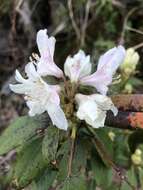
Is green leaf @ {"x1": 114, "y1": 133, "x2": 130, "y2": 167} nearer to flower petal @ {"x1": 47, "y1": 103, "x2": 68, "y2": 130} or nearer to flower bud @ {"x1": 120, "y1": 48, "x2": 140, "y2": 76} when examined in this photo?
flower bud @ {"x1": 120, "y1": 48, "x2": 140, "y2": 76}

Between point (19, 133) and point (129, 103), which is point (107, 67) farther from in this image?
point (19, 133)

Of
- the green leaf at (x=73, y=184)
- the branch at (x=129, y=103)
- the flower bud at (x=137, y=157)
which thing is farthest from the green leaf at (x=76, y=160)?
the flower bud at (x=137, y=157)

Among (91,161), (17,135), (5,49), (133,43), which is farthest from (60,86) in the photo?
(5,49)

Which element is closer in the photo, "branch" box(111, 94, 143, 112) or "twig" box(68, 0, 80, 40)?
"branch" box(111, 94, 143, 112)

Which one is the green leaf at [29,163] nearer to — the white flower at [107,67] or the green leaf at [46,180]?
the green leaf at [46,180]

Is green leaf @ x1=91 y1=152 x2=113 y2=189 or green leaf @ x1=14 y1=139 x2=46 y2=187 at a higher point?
green leaf @ x1=14 y1=139 x2=46 y2=187

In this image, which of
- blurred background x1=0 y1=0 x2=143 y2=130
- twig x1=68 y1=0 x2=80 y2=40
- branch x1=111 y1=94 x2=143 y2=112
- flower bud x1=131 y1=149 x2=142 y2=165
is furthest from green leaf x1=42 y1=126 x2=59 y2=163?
twig x1=68 y1=0 x2=80 y2=40

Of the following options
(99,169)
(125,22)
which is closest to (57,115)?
(99,169)
